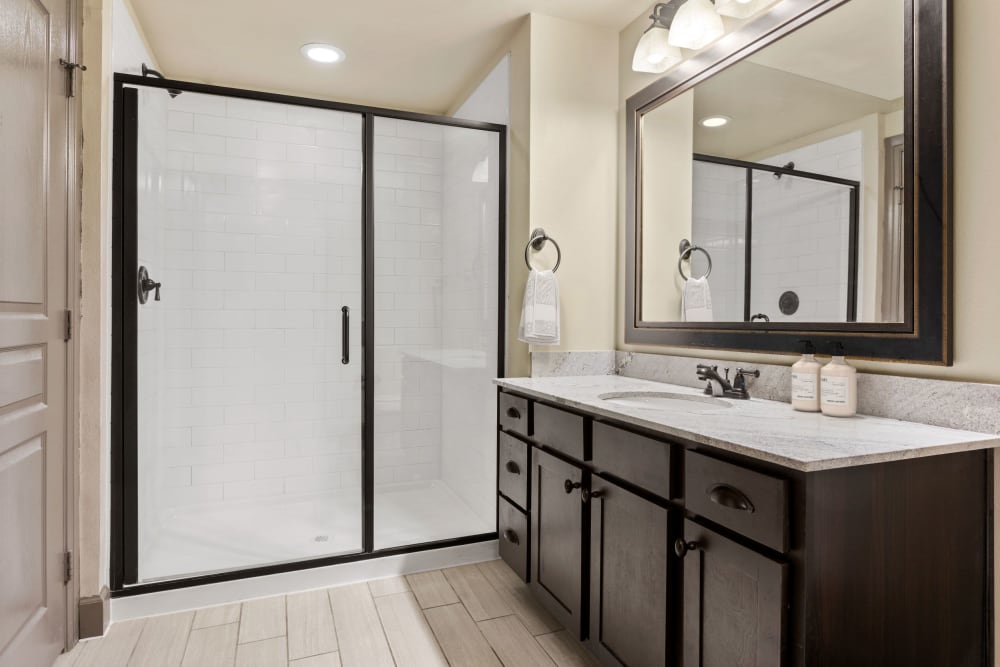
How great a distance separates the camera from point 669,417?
4.65 ft

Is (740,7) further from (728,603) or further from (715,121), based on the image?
(728,603)

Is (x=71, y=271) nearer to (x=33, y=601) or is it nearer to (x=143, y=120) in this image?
(x=143, y=120)

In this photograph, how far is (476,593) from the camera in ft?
7.48

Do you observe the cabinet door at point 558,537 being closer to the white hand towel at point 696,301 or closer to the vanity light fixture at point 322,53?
the white hand towel at point 696,301

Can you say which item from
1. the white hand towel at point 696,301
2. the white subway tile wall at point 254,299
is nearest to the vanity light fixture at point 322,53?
the white subway tile wall at point 254,299

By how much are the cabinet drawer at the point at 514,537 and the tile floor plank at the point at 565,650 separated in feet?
0.73

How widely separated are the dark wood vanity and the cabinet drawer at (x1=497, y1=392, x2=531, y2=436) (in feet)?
1.57

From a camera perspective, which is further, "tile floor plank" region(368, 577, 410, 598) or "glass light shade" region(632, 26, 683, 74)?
"tile floor plank" region(368, 577, 410, 598)

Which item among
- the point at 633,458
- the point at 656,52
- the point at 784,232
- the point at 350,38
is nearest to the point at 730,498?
the point at 633,458

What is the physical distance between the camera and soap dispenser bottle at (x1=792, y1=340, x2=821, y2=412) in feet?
5.02

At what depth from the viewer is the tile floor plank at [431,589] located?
222 centimetres

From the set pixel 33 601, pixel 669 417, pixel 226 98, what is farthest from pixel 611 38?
pixel 33 601

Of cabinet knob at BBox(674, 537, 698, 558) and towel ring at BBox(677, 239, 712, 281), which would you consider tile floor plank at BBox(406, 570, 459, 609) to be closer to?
cabinet knob at BBox(674, 537, 698, 558)

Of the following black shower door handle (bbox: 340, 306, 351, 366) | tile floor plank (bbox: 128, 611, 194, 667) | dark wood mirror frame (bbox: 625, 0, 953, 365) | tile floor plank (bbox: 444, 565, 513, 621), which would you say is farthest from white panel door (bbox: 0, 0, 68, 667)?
dark wood mirror frame (bbox: 625, 0, 953, 365)
